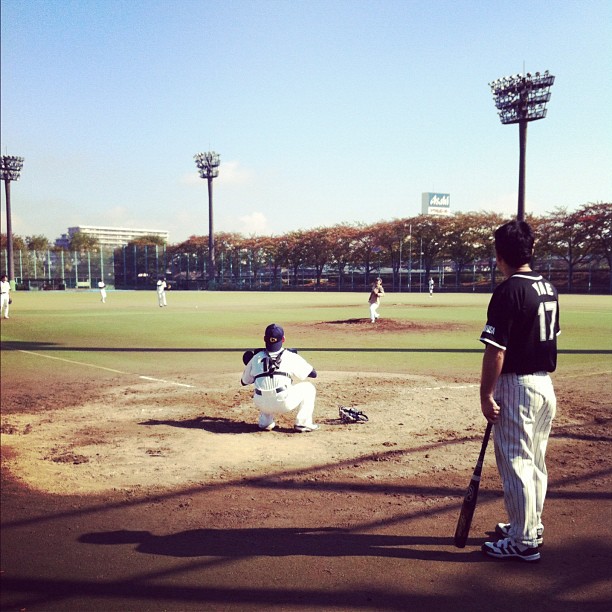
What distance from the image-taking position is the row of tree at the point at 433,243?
30.7ft

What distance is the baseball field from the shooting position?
3.53 m

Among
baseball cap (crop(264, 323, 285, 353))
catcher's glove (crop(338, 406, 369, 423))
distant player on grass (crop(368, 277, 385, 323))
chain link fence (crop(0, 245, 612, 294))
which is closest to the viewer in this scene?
baseball cap (crop(264, 323, 285, 353))

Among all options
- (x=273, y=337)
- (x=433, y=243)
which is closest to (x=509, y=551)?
(x=273, y=337)

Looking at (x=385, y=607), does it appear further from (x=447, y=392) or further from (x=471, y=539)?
(x=447, y=392)

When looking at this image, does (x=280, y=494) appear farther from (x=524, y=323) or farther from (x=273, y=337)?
(x=524, y=323)

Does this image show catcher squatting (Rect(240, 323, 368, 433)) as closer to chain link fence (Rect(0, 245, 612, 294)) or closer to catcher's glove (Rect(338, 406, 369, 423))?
catcher's glove (Rect(338, 406, 369, 423))

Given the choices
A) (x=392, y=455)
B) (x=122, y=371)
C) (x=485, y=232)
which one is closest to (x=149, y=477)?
(x=392, y=455)

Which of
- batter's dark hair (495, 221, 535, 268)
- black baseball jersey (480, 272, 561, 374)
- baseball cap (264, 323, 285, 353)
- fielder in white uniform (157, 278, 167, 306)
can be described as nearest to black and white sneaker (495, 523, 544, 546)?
black baseball jersey (480, 272, 561, 374)

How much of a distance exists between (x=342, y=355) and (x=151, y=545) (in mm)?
9848

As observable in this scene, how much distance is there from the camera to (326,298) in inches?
779

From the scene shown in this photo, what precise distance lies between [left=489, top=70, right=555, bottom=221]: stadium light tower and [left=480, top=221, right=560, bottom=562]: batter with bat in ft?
12.5

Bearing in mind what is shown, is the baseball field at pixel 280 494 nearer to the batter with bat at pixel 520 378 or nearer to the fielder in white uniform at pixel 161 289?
the batter with bat at pixel 520 378

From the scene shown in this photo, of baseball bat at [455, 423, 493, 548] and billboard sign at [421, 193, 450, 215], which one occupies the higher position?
billboard sign at [421, 193, 450, 215]

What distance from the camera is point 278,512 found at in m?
4.78
